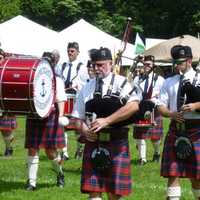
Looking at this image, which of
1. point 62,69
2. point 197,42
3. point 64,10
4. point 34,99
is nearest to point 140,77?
point 62,69

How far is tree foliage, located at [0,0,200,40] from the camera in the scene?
33906 mm

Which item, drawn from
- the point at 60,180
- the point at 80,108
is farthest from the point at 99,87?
the point at 60,180

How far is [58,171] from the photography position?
8695 mm

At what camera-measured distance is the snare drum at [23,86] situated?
744 centimetres

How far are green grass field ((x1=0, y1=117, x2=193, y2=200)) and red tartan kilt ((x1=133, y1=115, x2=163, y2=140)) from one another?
43 cm

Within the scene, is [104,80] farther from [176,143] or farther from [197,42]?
[197,42]

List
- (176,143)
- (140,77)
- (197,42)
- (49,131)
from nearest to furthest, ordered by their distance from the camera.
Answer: (176,143)
(49,131)
(140,77)
(197,42)

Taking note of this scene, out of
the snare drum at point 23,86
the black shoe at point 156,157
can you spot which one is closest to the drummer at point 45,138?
the snare drum at point 23,86

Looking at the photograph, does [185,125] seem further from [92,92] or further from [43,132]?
[43,132]

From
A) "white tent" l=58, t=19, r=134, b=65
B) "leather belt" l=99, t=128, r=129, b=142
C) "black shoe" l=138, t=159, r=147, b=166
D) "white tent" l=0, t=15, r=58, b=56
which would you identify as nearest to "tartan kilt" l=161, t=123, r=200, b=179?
"leather belt" l=99, t=128, r=129, b=142

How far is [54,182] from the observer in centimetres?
904

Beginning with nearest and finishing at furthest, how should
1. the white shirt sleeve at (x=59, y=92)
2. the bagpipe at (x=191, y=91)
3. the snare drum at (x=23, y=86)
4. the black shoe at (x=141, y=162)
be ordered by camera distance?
the bagpipe at (x=191, y=91), the snare drum at (x=23, y=86), the white shirt sleeve at (x=59, y=92), the black shoe at (x=141, y=162)

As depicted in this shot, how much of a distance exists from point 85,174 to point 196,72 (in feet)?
4.96

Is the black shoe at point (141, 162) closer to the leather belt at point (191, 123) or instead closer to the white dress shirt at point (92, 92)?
the leather belt at point (191, 123)
